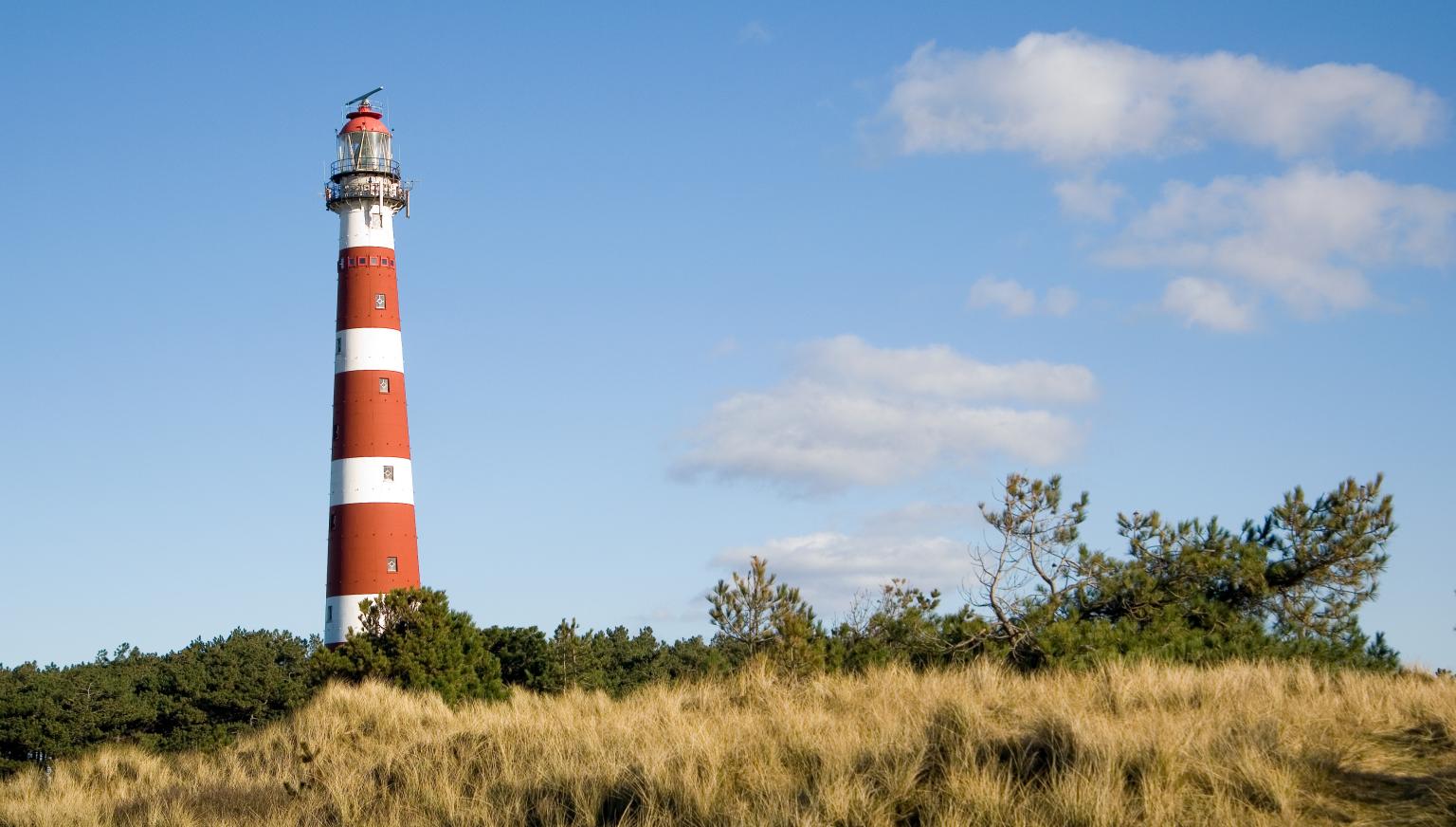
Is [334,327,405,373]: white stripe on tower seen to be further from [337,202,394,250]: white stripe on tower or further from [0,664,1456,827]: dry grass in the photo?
[0,664,1456,827]: dry grass

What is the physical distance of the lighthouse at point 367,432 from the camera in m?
39.8

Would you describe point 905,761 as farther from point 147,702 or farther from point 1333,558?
point 147,702

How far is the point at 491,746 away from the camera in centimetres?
1596

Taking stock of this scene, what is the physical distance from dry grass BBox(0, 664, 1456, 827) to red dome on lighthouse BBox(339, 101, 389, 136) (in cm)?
3027

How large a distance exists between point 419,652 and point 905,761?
24.3 m

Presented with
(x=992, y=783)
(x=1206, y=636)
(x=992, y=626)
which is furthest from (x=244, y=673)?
(x=992, y=783)

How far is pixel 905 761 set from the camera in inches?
432

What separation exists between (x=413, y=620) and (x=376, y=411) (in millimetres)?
8179

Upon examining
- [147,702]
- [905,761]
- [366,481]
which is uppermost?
[366,481]

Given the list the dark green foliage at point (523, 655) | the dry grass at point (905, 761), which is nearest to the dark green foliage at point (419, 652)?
the dark green foliage at point (523, 655)

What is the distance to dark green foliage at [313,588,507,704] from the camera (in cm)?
3284

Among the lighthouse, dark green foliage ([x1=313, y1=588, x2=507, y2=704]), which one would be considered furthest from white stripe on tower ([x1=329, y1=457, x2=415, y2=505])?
dark green foliage ([x1=313, y1=588, x2=507, y2=704])

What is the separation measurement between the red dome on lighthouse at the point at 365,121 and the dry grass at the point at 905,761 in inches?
1192

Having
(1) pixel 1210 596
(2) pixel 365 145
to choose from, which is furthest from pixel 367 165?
(1) pixel 1210 596
